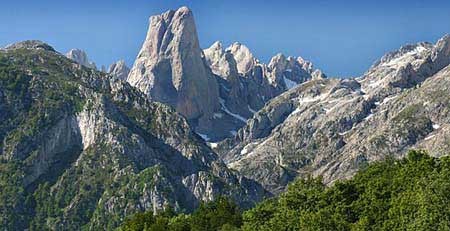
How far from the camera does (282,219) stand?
126000 mm

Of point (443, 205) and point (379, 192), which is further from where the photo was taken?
point (379, 192)

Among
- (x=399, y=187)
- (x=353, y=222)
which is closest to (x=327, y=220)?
(x=353, y=222)

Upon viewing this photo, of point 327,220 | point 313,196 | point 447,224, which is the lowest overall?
point 447,224

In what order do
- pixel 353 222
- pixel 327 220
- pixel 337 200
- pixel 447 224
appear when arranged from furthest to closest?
→ pixel 337 200 < pixel 353 222 < pixel 327 220 < pixel 447 224

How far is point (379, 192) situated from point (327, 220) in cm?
1711

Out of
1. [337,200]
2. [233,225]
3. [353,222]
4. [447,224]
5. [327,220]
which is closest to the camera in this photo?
[447,224]

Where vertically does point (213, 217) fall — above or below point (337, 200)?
above

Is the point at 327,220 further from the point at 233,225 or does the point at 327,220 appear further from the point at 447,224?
the point at 233,225

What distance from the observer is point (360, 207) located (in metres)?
127

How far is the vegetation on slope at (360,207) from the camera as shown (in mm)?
109625

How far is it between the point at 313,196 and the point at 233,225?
18.9 meters

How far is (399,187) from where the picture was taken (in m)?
129

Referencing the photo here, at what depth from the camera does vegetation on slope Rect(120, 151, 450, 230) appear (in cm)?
10962

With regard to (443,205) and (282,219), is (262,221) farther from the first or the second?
(443,205)
